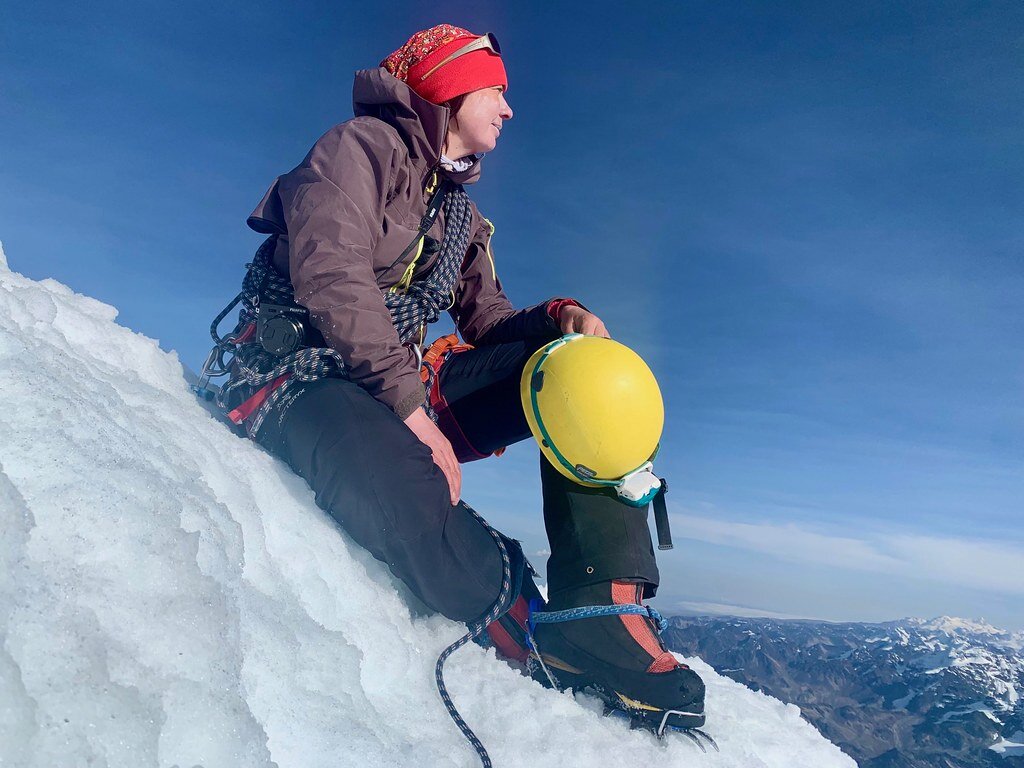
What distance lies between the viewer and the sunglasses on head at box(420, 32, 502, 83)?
3.81 metres

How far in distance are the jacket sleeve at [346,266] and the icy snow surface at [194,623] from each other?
688mm

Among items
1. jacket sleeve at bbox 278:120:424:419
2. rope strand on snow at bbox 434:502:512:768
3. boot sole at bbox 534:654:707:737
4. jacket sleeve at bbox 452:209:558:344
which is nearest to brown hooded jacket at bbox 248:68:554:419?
jacket sleeve at bbox 278:120:424:419

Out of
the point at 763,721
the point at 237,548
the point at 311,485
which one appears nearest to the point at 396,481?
the point at 311,485

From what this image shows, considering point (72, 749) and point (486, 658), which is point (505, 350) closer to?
point (486, 658)

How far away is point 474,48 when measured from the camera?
154 inches

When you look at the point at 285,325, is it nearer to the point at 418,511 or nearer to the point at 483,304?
the point at 418,511

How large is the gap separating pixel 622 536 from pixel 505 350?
1547mm

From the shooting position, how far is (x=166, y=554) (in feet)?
4.82

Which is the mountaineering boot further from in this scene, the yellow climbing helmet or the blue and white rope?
the yellow climbing helmet

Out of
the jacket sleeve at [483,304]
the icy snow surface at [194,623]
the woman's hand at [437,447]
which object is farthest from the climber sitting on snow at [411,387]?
the jacket sleeve at [483,304]

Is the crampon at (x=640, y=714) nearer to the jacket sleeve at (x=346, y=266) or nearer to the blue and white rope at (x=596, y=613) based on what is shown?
the blue and white rope at (x=596, y=613)

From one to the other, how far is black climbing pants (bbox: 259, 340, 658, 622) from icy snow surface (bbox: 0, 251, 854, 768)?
0.14m

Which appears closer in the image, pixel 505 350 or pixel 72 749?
pixel 72 749

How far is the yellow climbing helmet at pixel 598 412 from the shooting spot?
3.06 m
